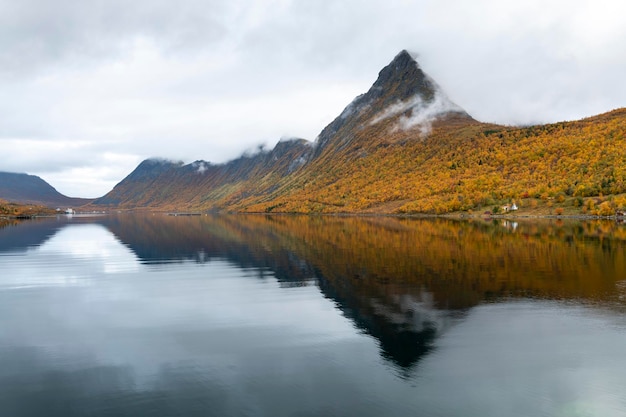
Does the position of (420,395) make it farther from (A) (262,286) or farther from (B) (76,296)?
→ (B) (76,296)

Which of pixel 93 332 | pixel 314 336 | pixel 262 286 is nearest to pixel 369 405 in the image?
pixel 314 336

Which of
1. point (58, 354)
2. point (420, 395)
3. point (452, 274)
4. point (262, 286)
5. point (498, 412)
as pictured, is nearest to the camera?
point (498, 412)

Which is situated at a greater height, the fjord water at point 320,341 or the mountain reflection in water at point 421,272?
the mountain reflection in water at point 421,272

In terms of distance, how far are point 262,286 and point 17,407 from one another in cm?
2789

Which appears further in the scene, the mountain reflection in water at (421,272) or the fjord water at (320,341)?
the mountain reflection in water at (421,272)

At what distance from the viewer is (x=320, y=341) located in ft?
92.2

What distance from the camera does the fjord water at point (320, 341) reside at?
1991cm

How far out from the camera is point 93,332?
3066cm

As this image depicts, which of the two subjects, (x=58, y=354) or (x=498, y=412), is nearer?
(x=498, y=412)

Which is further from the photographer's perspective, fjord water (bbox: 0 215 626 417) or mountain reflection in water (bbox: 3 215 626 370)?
mountain reflection in water (bbox: 3 215 626 370)

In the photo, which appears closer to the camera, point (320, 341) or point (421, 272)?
point (320, 341)

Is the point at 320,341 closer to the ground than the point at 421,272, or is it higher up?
closer to the ground

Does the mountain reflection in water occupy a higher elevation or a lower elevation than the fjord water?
higher

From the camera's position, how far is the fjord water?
19906 mm
